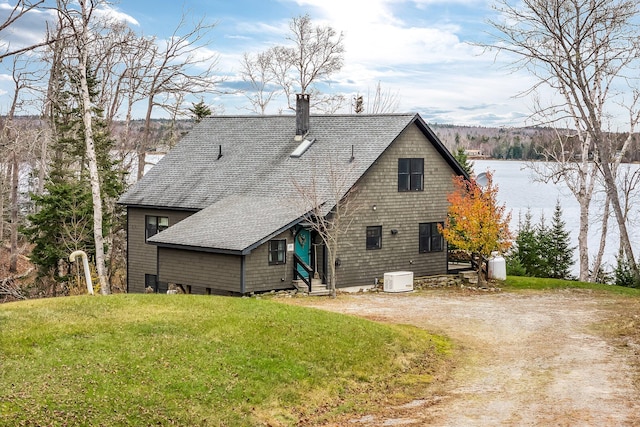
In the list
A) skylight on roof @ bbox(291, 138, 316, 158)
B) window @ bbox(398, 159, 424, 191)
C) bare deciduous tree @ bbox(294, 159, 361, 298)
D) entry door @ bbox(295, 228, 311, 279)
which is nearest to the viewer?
bare deciduous tree @ bbox(294, 159, 361, 298)

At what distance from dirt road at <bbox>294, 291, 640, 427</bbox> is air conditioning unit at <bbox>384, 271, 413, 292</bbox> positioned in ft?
3.58

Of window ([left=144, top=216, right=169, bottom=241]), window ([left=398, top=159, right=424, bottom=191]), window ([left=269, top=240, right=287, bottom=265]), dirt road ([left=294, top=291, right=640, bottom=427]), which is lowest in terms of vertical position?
dirt road ([left=294, top=291, right=640, bottom=427])

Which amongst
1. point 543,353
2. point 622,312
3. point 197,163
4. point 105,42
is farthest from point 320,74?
point 543,353

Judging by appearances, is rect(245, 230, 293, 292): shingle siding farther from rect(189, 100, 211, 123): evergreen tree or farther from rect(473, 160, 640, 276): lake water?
rect(473, 160, 640, 276): lake water

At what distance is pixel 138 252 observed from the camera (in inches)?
1471

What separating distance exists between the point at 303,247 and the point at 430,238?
669 centimetres

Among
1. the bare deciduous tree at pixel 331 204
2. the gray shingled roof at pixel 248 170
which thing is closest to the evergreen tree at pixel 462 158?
the gray shingled roof at pixel 248 170

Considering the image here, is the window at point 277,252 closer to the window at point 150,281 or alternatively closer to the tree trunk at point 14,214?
the window at point 150,281

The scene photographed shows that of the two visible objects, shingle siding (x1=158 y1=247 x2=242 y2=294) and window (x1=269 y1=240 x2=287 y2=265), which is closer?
shingle siding (x1=158 y1=247 x2=242 y2=294)

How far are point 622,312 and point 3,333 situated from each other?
20049 mm

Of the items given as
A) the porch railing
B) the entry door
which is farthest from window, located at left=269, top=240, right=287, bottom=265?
the entry door

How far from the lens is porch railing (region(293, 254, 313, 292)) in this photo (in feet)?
98.7

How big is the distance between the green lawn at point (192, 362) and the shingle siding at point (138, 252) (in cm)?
1616

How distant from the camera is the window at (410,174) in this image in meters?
34.2
